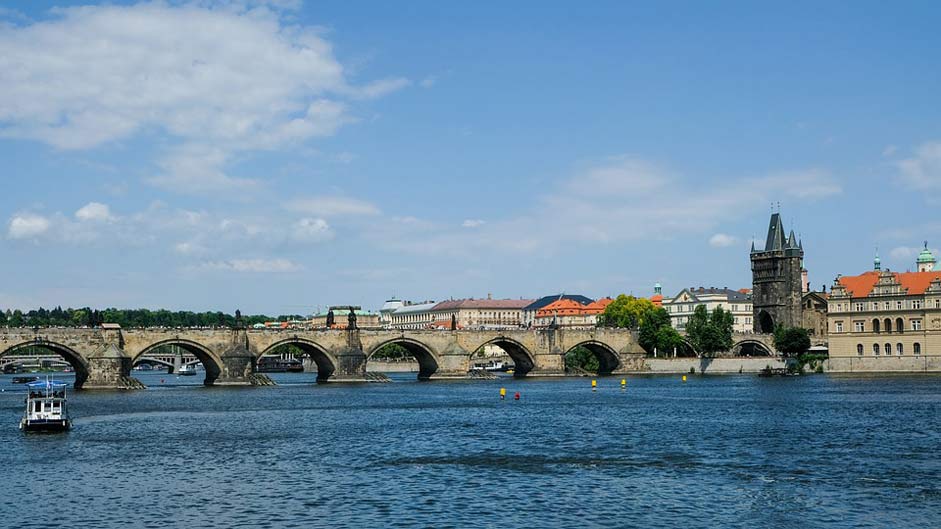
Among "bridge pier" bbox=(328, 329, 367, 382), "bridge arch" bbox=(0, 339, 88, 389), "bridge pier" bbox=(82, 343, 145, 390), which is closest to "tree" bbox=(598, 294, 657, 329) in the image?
"bridge pier" bbox=(328, 329, 367, 382)

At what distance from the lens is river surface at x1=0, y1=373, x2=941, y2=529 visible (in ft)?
106

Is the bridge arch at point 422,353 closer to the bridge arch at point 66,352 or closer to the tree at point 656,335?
the bridge arch at point 66,352

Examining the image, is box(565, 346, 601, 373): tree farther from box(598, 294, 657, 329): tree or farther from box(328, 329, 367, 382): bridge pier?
box(328, 329, 367, 382): bridge pier

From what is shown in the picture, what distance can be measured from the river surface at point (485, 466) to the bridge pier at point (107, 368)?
2092cm

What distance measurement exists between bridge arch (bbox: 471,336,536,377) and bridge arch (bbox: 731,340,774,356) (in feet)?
105

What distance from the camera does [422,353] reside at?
4843 inches

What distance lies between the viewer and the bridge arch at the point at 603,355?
133875mm

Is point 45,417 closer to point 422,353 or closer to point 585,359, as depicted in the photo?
point 422,353

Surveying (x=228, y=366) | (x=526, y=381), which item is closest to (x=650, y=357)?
(x=526, y=381)

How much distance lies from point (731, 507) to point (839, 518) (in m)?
3.27

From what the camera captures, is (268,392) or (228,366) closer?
(268,392)

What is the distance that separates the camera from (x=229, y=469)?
1671 inches

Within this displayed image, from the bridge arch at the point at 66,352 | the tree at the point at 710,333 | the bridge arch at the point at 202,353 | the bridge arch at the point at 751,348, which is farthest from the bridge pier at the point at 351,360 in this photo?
the bridge arch at the point at 751,348

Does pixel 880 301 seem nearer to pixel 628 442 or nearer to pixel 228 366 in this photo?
pixel 228 366
